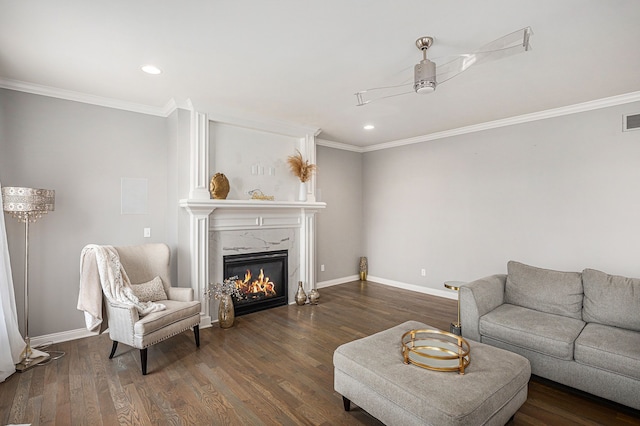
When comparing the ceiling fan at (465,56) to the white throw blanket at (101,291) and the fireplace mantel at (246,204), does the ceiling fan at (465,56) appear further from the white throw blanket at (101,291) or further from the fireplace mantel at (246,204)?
the white throw blanket at (101,291)

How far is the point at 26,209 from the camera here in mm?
2855

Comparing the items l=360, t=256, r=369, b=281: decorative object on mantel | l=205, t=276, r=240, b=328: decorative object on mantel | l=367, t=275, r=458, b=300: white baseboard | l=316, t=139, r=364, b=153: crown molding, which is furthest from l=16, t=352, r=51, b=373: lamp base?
l=367, t=275, r=458, b=300: white baseboard

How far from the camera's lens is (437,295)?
529cm

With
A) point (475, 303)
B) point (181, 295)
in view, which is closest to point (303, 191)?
point (181, 295)

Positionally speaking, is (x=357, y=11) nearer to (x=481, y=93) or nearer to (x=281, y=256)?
(x=481, y=93)

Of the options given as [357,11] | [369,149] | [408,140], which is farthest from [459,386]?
[369,149]

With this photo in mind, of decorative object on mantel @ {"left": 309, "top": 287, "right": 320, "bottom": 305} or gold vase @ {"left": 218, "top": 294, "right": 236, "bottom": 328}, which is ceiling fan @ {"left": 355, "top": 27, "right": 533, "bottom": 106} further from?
decorative object on mantel @ {"left": 309, "top": 287, "right": 320, "bottom": 305}

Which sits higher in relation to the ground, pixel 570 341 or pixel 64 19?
pixel 64 19

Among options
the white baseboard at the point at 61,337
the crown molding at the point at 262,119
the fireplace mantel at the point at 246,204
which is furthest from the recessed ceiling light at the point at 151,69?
the white baseboard at the point at 61,337

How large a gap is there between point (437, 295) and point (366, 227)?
1.89 m

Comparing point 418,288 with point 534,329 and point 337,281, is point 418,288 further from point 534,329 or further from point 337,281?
point 534,329

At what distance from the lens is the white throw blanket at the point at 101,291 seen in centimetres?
296

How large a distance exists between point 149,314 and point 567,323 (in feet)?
12.3

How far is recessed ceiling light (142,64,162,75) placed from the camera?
9.30ft
